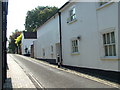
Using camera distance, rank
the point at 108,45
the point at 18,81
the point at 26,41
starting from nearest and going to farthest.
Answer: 1. the point at 18,81
2. the point at 108,45
3. the point at 26,41

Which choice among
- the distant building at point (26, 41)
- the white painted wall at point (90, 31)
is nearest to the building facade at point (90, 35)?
the white painted wall at point (90, 31)

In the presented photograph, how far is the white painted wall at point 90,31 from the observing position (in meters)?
9.66

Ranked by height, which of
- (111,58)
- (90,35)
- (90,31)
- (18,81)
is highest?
(90,31)

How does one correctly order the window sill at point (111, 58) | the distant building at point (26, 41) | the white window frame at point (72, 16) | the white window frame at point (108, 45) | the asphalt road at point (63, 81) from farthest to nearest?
the distant building at point (26, 41) < the white window frame at point (72, 16) < the white window frame at point (108, 45) < the window sill at point (111, 58) < the asphalt road at point (63, 81)

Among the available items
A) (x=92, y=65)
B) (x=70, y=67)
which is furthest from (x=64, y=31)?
(x=92, y=65)

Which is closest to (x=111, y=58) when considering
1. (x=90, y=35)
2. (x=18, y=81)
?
(x=90, y=35)

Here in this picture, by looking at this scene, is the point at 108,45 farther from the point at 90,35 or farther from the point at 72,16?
the point at 72,16

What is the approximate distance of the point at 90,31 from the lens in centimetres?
1157

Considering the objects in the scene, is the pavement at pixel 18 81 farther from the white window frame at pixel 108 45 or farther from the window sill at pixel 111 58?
the white window frame at pixel 108 45

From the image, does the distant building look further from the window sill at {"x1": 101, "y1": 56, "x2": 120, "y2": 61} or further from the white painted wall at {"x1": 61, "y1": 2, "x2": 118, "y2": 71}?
the window sill at {"x1": 101, "y1": 56, "x2": 120, "y2": 61}

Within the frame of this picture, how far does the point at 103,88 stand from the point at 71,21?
8171mm

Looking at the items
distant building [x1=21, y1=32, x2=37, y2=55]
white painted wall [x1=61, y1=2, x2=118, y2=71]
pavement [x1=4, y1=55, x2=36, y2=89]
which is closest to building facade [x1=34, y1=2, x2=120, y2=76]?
white painted wall [x1=61, y1=2, x2=118, y2=71]

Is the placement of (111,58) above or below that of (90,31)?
below

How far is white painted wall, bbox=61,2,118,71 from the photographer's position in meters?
9.66
